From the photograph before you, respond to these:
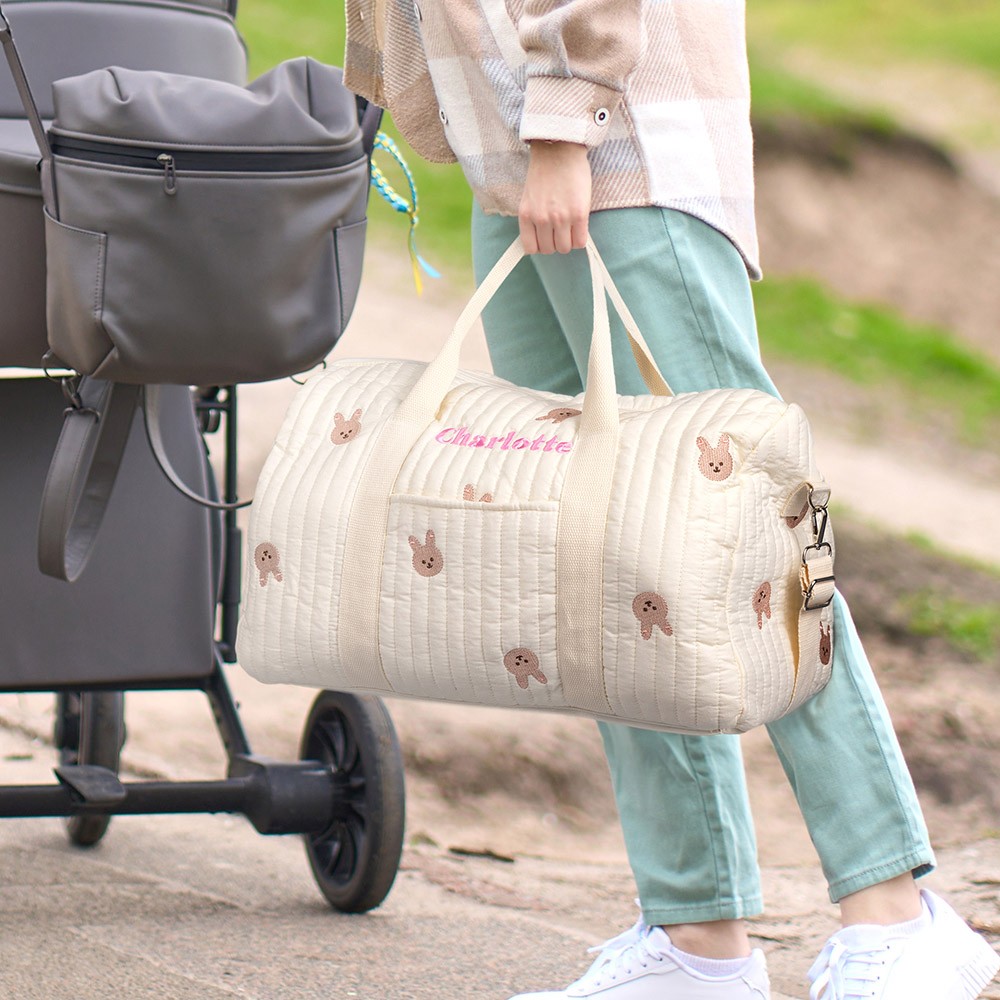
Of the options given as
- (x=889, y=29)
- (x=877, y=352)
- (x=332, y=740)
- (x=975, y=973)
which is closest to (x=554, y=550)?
(x=975, y=973)

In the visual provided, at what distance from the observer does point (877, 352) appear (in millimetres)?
9438

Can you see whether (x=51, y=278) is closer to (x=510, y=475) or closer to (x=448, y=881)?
(x=510, y=475)

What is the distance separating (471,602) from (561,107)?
0.50 meters

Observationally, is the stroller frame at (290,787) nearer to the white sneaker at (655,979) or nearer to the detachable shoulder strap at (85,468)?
the detachable shoulder strap at (85,468)

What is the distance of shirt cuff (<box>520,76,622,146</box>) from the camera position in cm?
151

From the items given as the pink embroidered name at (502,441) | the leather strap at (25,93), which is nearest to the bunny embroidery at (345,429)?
the pink embroidered name at (502,441)

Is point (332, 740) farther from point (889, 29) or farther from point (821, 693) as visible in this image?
point (889, 29)

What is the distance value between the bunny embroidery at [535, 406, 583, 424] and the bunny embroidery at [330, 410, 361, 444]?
205 mm

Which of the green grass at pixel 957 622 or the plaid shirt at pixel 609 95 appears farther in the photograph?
the green grass at pixel 957 622

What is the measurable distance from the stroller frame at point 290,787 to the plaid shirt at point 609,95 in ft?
2.13

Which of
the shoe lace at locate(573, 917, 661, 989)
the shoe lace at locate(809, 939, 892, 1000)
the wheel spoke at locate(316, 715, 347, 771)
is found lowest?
the wheel spoke at locate(316, 715, 347, 771)

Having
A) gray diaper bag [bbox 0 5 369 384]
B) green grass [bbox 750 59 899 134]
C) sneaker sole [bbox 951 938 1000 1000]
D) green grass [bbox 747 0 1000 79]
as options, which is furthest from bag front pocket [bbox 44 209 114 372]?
green grass [bbox 747 0 1000 79]

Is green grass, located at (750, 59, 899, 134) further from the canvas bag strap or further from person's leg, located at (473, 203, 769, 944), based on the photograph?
the canvas bag strap

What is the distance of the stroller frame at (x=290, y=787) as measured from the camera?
6.79 feet
